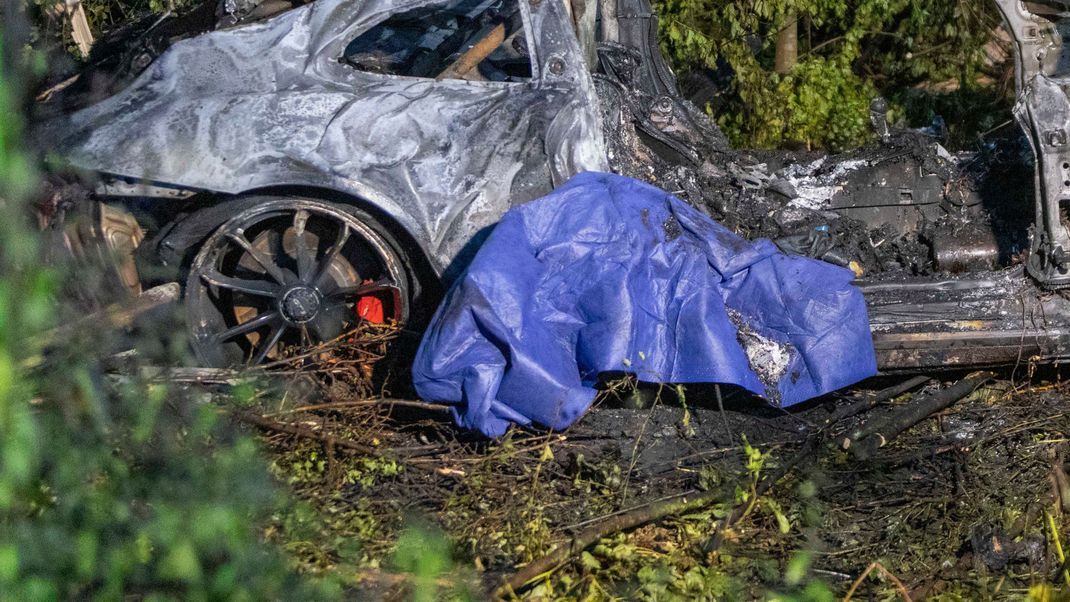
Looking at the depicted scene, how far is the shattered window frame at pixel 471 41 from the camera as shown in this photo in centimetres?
443

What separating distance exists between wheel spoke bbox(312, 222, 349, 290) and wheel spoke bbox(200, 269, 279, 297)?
17 centimetres

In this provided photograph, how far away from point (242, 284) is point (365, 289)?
502mm

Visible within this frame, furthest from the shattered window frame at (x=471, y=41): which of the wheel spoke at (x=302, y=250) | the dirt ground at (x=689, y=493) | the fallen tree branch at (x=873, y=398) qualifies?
the fallen tree branch at (x=873, y=398)

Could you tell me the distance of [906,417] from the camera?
411 centimetres

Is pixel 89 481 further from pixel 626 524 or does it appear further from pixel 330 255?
pixel 330 255

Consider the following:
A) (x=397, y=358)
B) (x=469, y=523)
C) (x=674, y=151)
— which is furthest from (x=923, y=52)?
(x=469, y=523)

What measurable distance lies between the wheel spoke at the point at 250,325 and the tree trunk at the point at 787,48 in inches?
187

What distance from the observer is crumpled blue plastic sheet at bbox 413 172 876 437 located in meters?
3.90

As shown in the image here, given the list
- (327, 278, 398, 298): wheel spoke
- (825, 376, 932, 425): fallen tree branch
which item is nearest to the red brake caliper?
(327, 278, 398, 298): wheel spoke

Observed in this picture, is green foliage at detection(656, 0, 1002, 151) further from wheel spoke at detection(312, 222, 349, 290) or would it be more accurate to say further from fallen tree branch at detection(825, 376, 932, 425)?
wheel spoke at detection(312, 222, 349, 290)

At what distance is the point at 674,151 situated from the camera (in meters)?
4.90

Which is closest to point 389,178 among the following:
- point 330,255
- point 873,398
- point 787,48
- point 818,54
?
point 330,255

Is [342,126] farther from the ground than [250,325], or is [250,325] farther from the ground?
[342,126]

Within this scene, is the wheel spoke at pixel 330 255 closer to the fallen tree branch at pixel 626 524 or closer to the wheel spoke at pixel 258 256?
the wheel spoke at pixel 258 256
